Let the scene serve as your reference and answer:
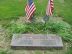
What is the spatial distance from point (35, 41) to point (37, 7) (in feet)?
12.7

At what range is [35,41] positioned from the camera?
8672 millimetres

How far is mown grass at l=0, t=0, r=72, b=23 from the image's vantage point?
37.0 ft

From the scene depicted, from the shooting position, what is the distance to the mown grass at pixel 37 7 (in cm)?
1128

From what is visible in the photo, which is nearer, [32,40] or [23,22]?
[32,40]

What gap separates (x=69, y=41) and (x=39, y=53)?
54.4 inches

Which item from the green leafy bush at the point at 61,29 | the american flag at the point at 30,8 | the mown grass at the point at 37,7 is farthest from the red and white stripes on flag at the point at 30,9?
the mown grass at the point at 37,7

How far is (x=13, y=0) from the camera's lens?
13.4 meters

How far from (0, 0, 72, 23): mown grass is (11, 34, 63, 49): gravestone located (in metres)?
2.08

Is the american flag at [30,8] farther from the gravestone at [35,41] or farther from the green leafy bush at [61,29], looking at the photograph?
the gravestone at [35,41]

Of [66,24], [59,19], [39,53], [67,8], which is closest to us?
[39,53]

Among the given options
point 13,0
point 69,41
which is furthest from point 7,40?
point 13,0

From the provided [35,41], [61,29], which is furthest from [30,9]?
[35,41]

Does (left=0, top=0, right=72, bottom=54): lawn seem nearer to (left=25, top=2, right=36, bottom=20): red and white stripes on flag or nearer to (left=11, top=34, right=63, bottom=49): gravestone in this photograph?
(left=11, top=34, right=63, bottom=49): gravestone

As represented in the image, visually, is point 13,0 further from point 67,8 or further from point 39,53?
point 39,53
